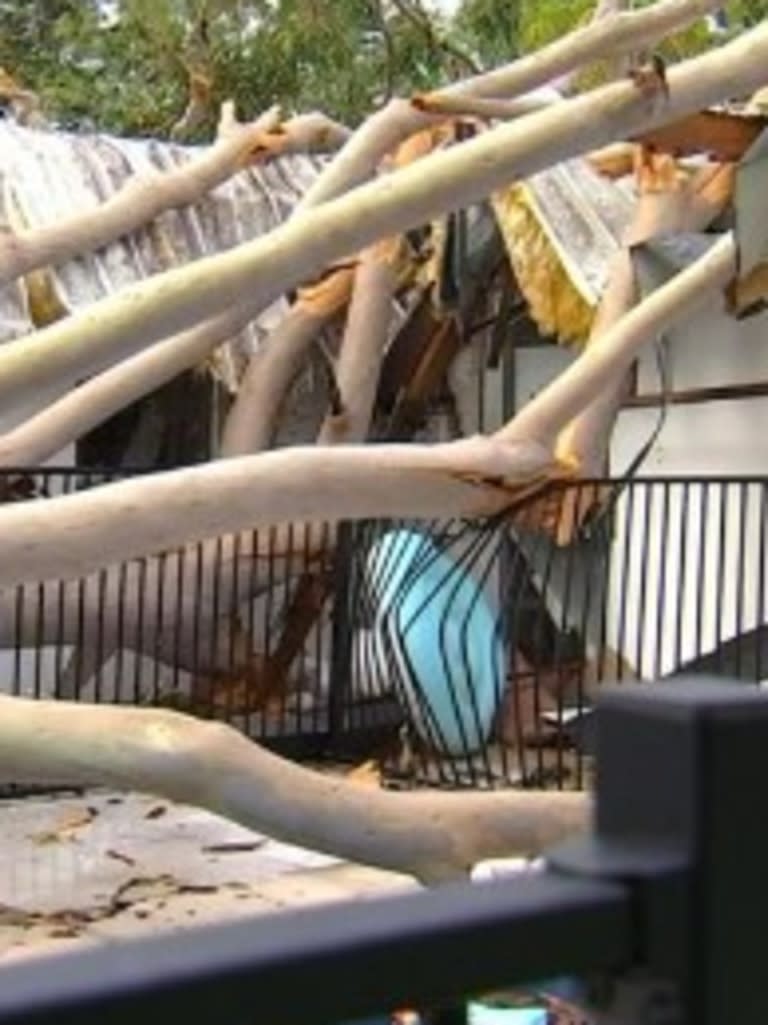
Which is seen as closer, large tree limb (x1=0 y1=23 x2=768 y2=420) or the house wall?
large tree limb (x1=0 y1=23 x2=768 y2=420)

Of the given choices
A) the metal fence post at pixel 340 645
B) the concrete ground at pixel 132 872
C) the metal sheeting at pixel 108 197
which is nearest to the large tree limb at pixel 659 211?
the metal fence post at pixel 340 645

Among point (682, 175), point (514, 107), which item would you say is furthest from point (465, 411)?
point (514, 107)

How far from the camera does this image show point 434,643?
32.9 ft

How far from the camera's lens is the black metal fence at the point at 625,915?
1.10 m

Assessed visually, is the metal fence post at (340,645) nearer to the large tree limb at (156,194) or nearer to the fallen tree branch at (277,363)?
the fallen tree branch at (277,363)

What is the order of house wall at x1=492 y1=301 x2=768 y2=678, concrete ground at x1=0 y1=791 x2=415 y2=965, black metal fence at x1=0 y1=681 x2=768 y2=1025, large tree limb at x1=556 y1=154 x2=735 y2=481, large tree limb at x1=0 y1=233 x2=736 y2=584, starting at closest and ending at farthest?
black metal fence at x1=0 y1=681 x2=768 y2=1025 → large tree limb at x1=0 y1=233 x2=736 y2=584 → concrete ground at x1=0 y1=791 x2=415 y2=965 → large tree limb at x1=556 y1=154 x2=735 y2=481 → house wall at x1=492 y1=301 x2=768 y2=678

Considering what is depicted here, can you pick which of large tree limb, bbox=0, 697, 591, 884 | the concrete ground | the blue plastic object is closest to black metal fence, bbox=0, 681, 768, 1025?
large tree limb, bbox=0, 697, 591, 884

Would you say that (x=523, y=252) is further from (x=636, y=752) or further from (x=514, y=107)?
(x=636, y=752)

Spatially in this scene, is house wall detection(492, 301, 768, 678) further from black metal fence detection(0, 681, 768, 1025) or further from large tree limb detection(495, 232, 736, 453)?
black metal fence detection(0, 681, 768, 1025)

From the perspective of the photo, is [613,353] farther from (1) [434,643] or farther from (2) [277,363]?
(2) [277,363]

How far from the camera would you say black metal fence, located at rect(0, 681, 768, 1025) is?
1099 millimetres

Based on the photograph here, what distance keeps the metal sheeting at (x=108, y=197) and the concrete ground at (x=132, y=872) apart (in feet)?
9.57

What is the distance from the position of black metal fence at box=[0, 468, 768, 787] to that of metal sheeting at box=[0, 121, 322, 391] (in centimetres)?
149

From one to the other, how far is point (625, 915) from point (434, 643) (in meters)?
8.86
